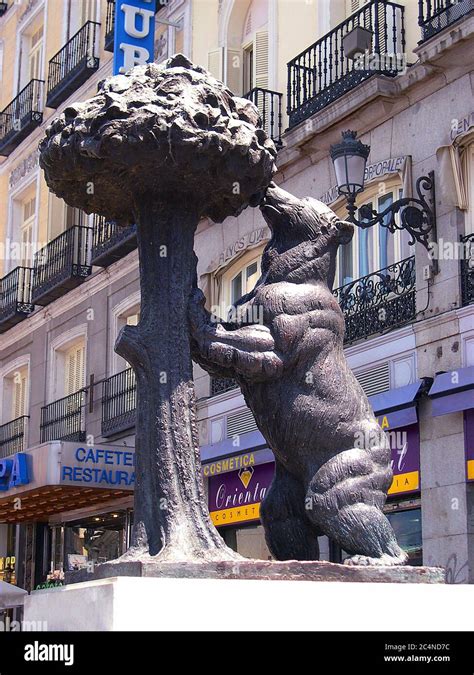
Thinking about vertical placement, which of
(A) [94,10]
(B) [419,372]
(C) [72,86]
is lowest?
(B) [419,372]

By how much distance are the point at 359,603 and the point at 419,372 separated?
358 inches

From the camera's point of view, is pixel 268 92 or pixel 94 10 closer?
pixel 268 92

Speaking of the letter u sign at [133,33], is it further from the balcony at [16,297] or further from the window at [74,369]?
the balcony at [16,297]

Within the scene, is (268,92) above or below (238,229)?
above

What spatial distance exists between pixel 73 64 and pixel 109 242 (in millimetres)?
4908

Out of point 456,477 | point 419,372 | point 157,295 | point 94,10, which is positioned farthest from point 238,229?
point 157,295

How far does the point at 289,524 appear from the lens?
5328 mm

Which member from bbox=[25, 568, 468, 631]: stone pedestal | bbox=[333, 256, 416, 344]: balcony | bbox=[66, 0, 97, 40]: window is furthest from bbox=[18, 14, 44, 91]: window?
bbox=[25, 568, 468, 631]: stone pedestal

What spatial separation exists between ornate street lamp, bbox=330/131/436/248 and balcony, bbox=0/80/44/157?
13322 millimetres

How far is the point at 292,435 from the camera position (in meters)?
5.14

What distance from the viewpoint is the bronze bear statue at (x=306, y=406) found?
5004 mm

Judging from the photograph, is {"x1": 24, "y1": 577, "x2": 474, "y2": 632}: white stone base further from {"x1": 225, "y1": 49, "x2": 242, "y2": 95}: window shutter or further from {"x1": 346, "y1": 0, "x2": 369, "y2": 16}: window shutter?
{"x1": 225, "y1": 49, "x2": 242, "y2": 95}: window shutter
